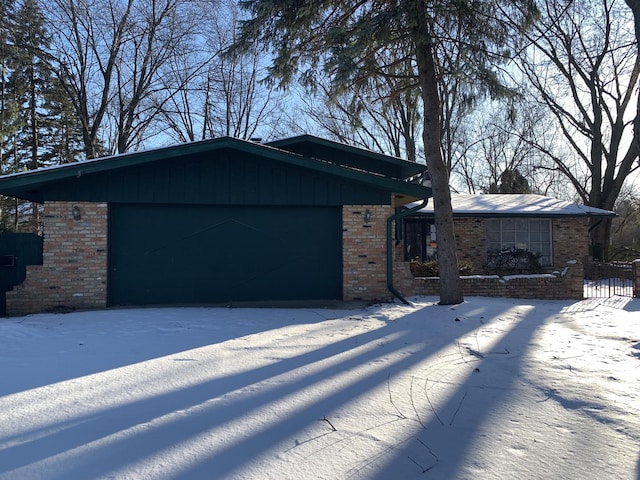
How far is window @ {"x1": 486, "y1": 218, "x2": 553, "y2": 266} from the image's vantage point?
54.2ft

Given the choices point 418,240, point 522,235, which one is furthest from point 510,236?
point 418,240

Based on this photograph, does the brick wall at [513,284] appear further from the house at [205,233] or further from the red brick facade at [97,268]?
the house at [205,233]

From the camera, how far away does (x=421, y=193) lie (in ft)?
30.7

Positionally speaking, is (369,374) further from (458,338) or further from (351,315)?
(351,315)

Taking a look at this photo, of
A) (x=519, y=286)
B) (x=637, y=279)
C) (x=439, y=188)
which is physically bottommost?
(x=519, y=286)

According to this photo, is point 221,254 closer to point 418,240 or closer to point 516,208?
point 418,240

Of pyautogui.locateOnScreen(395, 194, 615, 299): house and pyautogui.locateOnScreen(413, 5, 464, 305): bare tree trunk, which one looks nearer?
pyautogui.locateOnScreen(413, 5, 464, 305): bare tree trunk

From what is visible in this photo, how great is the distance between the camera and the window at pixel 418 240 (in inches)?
639

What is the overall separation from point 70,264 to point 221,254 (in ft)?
9.60

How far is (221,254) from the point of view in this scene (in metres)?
9.14

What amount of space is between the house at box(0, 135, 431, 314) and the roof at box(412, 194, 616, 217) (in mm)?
6677

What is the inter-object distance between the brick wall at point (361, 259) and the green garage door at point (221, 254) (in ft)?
0.62

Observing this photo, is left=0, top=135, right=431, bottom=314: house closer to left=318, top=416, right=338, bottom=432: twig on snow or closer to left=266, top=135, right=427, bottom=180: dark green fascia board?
left=266, top=135, right=427, bottom=180: dark green fascia board

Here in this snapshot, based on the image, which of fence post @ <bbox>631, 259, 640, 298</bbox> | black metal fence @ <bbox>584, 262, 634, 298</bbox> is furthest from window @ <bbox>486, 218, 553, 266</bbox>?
fence post @ <bbox>631, 259, 640, 298</bbox>
